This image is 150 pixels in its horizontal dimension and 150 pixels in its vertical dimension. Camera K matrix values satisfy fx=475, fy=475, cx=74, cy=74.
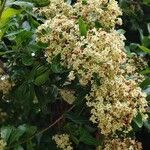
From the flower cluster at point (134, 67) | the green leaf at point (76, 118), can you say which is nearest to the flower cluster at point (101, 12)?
the flower cluster at point (134, 67)

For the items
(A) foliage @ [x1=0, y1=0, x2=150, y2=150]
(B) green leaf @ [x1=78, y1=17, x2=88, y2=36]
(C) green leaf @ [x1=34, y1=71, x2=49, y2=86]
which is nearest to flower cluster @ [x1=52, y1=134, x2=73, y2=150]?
(A) foliage @ [x1=0, y1=0, x2=150, y2=150]

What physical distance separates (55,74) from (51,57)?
267 millimetres

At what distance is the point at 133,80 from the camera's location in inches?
83.9

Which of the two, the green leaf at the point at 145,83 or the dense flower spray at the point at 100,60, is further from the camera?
the green leaf at the point at 145,83

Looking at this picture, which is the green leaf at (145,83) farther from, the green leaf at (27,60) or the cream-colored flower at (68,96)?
the green leaf at (27,60)

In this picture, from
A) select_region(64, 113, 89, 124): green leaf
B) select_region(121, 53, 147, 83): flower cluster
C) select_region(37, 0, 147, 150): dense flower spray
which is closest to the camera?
select_region(37, 0, 147, 150): dense flower spray

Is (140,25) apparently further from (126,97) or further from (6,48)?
(126,97)

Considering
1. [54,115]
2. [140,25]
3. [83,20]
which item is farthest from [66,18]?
[140,25]

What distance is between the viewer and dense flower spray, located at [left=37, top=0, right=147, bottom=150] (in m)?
1.94

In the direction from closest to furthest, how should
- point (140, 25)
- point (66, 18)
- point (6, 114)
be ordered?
point (66, 18)
point (6, 114)
point (140, 25)

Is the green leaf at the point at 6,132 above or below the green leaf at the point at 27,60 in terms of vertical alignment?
below

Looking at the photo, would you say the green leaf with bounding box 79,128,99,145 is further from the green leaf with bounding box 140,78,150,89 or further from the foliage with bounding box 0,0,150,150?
the green leaf with bounding box 140,78,150,89

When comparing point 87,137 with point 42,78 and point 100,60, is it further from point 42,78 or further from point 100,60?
point 100,60

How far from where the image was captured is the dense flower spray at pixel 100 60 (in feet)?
6.38
